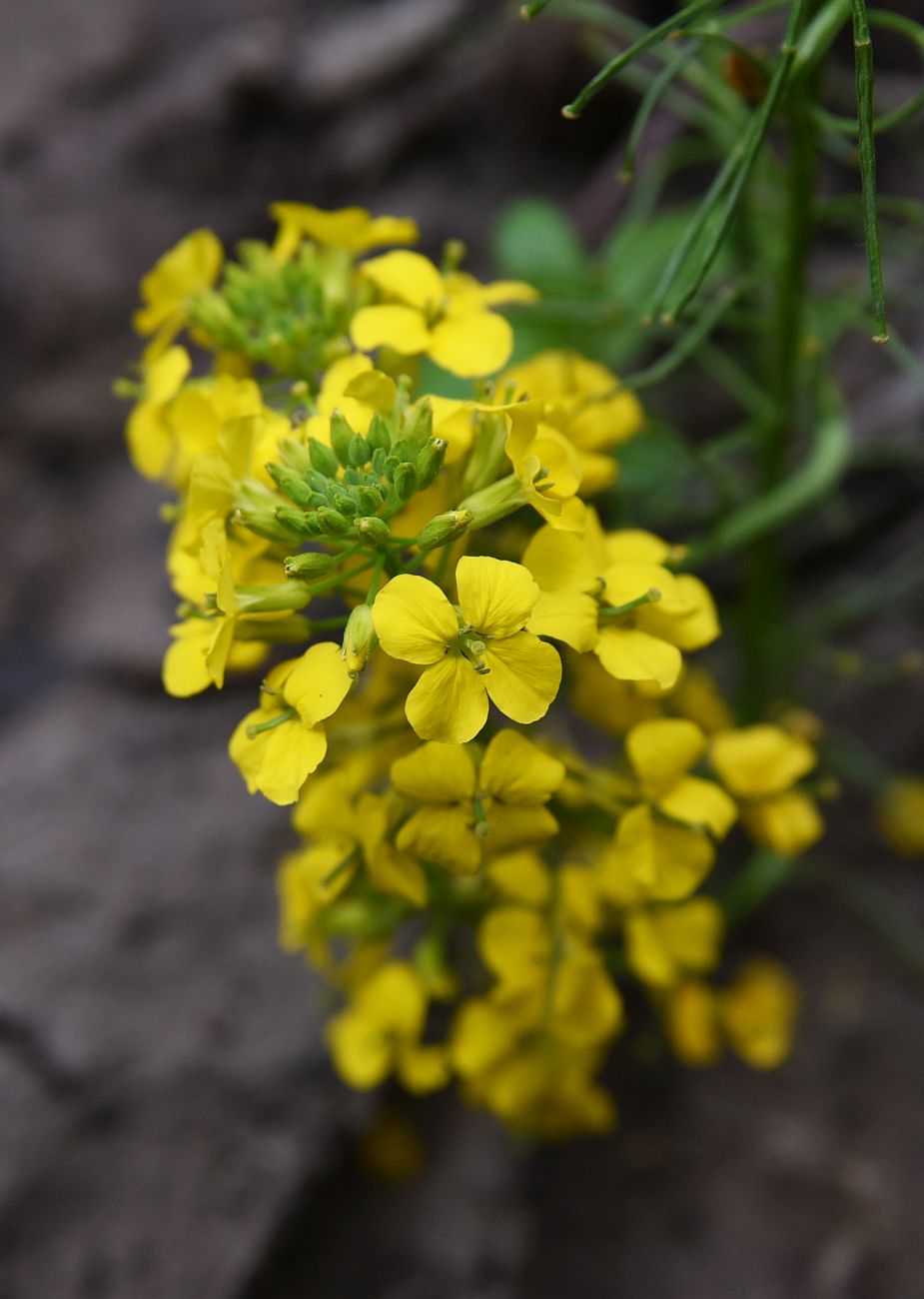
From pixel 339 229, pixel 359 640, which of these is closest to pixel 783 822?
pixel 359 640

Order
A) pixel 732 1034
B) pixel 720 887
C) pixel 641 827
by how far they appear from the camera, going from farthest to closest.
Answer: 1. pixel 720 887
2. pixel 732 1034
3. pixel 641 827

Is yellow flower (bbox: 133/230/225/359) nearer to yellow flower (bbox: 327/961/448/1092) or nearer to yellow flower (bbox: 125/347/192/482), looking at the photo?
yellow flower (bbox: 125/347/192/482)

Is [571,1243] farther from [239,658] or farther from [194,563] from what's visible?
[194,563]

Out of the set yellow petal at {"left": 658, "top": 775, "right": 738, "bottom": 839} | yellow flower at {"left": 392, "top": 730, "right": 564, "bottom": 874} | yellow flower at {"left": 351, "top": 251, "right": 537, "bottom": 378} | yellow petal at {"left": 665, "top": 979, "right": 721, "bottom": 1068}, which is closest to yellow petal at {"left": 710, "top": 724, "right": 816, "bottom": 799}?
yellow petal at {"left": 658, "top": 775, "right": 738, "bottom": 839}

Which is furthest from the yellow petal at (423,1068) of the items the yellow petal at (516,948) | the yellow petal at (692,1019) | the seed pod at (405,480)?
the seed pod at (405,480)

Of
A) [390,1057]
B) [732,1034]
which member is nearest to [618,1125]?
[732,1034]
